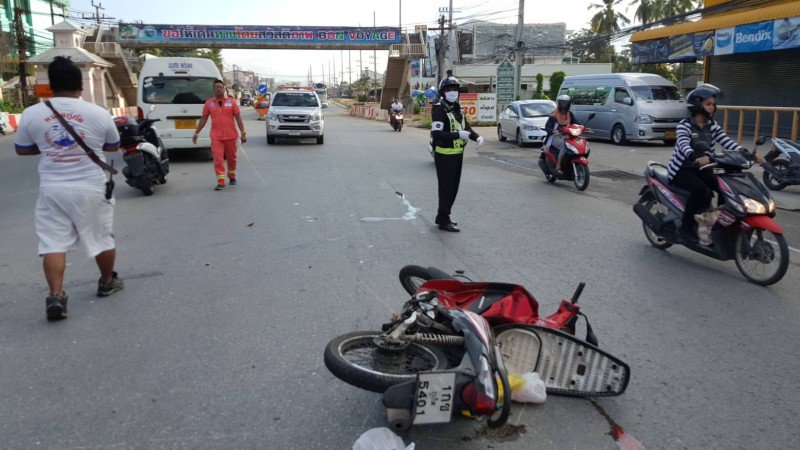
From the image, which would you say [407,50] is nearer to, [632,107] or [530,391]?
[632,107]

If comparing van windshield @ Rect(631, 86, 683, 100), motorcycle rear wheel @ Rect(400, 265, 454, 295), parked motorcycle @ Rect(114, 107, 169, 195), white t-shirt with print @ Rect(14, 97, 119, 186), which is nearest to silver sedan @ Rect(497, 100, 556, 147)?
van windshield @ Rect(631, 86, 683, 100)

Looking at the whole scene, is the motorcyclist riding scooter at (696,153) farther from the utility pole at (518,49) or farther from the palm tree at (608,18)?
the palm tree at (608,18)

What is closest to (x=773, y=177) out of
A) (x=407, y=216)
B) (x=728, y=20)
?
(x=407, y=216)

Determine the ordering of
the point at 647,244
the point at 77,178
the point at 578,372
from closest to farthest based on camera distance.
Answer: the point at 578,372
the point at 77,178
the point at 647,244

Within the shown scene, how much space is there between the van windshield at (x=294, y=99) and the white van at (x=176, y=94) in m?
6.14

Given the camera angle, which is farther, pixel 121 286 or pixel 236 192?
pixel 236 192

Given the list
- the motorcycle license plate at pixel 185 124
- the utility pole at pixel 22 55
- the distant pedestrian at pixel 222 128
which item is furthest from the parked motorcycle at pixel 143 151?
the utility pole at pixel 22 55

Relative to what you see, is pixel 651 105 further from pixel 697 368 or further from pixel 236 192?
pixel 697 368

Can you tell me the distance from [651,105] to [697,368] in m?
17.5

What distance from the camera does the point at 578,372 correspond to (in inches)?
136

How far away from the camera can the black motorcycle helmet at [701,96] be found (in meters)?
6.12

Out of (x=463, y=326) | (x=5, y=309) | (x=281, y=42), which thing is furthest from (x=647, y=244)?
(x=281, y=42)

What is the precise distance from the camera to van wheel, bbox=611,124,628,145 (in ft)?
67.2

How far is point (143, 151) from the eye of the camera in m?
10.5
